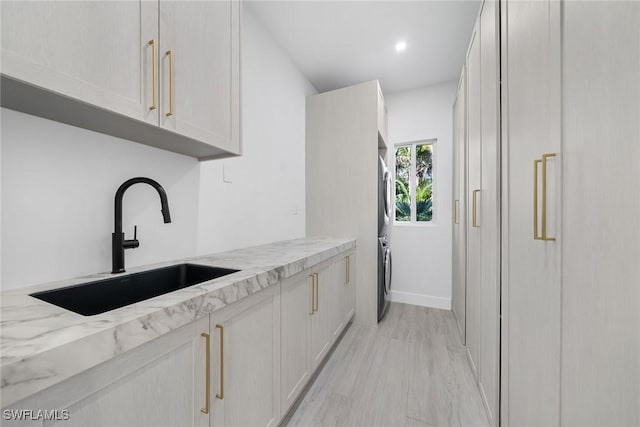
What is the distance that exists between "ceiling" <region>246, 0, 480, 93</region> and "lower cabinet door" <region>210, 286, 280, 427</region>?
6.85 ft

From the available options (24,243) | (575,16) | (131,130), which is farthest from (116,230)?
(575,16)

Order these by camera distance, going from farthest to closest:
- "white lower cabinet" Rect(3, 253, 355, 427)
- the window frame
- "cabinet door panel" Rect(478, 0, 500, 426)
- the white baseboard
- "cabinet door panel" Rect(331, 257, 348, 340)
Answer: the window frame, the white baseboard, "cabinet door panel" Rect(331, 257, 348, 340), "cabinet door panel" Rect(478, 0, 500, 426), "white lower cabinet" Rect(3, 253, 355, 427)

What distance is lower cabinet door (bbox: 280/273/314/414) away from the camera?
4.04 ft

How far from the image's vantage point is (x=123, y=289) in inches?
39.3

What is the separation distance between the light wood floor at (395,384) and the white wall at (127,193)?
114cm

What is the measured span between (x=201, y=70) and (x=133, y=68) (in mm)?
319

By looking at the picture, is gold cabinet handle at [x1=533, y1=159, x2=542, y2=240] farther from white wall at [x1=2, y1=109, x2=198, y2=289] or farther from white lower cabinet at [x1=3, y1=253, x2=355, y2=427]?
white wall at [x1=2, y1=109, x2=198, y2=289]

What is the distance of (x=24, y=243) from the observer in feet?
2.67

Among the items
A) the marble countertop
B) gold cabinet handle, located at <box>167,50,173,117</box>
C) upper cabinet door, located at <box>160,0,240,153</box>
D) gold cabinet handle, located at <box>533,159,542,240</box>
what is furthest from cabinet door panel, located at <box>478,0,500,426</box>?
gold cabinet handle, located at <box>167,50,173,117</box>

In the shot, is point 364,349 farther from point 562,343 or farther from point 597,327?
point 597,327

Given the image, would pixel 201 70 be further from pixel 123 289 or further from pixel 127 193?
pixel 123 289

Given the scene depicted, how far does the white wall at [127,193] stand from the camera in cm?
81

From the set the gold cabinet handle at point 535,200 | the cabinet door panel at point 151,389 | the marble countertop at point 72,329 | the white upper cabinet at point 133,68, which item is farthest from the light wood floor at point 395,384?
the white upper cabinet at point 133,68

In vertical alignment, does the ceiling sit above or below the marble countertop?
above
